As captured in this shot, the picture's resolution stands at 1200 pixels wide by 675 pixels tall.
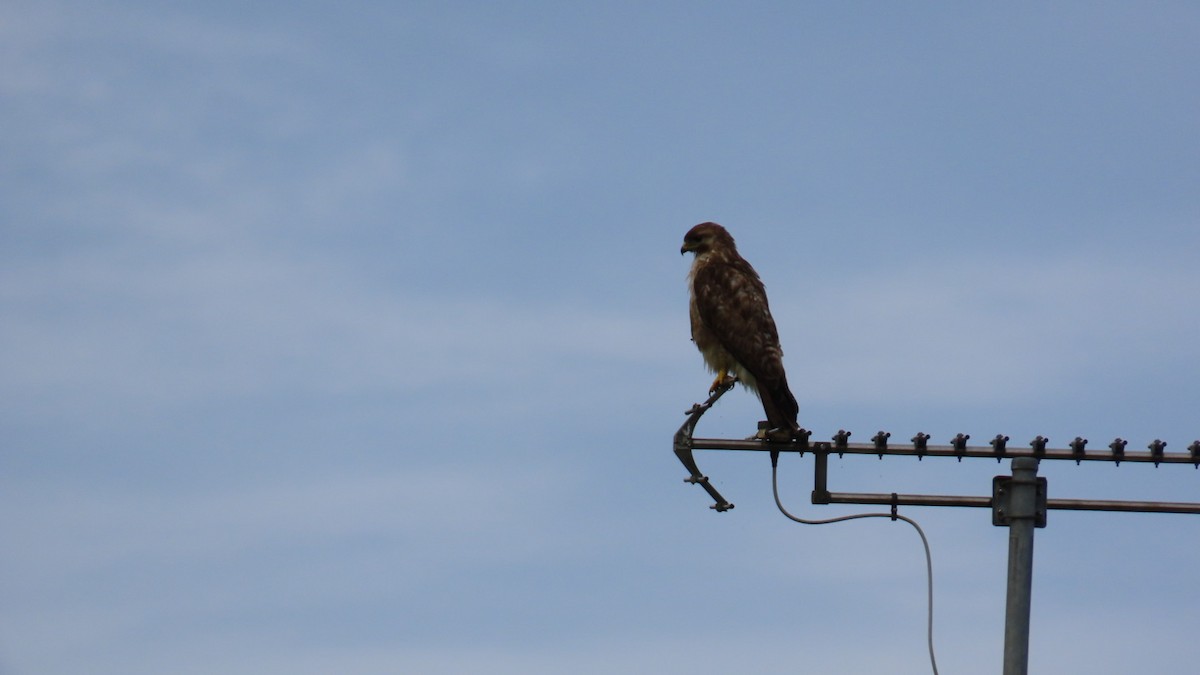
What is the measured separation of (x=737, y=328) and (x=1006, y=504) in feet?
16.6

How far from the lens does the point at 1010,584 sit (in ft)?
25.4

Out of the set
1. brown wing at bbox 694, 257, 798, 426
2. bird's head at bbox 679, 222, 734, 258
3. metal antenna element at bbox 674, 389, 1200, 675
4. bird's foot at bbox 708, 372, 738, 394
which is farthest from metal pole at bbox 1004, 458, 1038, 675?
bird's head at bbox 679, 222, 734, 258

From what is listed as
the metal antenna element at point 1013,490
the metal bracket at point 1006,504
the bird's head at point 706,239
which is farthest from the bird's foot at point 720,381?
the metal bracket at point 1006,504

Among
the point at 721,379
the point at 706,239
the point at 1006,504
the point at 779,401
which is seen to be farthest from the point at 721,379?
the point at 1006,504

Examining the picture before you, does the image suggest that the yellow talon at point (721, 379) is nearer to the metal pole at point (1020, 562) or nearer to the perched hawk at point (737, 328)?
the perched hawk at point (737, 328)

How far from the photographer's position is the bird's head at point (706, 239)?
14.4 m

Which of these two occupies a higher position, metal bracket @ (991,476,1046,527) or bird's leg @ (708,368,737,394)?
bird's leg @ (708,368,737,394)

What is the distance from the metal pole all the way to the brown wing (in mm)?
3503

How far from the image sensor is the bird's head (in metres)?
14.4

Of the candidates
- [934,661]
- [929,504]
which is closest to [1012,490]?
[929,504]

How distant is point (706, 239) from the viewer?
14.5m

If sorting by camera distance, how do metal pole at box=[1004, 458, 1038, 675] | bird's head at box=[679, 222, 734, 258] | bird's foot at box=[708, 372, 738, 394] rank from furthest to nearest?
bird's head at box=[679, 222, 734, 258] → bird's foot at box=[708, 372, 738, 394] → metal pole at box=[1004, 458, 1038, 675]

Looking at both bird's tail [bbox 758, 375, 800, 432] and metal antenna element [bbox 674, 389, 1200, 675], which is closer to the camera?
metal antenna element [bbox 674, 389, 1200, 675]

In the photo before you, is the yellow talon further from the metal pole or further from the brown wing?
the metal pole
